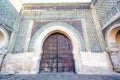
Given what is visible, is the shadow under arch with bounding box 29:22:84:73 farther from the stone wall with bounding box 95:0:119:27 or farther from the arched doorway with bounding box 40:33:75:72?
the stone wall with bounding box 95:0:119:27

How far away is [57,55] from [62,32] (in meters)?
1.21

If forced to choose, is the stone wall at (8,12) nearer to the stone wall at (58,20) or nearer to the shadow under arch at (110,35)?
the stone wall at (58,20)

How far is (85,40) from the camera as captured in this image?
14.8ft

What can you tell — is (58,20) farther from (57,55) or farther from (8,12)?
(8,12)

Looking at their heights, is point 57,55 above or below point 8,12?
below

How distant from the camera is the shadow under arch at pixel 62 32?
4250 millimetres

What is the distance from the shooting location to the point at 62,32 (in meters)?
4.92

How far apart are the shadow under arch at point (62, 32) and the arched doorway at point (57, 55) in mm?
229

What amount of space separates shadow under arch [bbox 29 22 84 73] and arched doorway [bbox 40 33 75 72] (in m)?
0.23

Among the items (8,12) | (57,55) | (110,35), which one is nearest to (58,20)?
(57,55)

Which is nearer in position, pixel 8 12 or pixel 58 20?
pixel 8 12

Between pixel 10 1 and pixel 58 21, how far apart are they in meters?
2.47

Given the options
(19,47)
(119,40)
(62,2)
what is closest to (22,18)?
(19,47)

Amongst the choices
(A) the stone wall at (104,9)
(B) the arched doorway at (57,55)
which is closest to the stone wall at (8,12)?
(B) the arched doorway at (57,55)
